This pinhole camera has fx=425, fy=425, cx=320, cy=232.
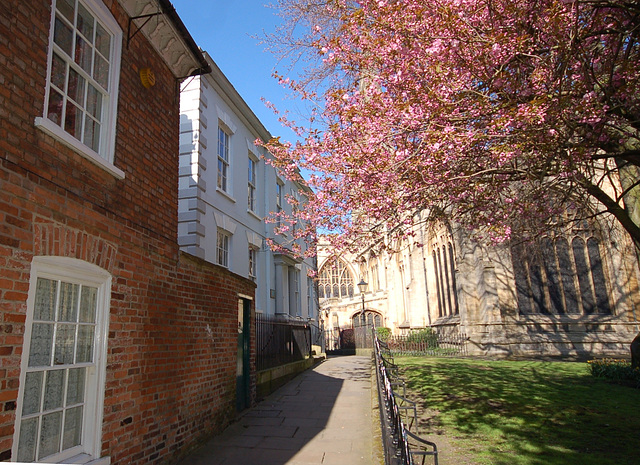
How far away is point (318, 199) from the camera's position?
1068 cm

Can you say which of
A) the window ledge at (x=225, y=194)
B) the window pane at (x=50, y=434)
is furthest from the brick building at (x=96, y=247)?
the window ledge at (x=225, y=194)

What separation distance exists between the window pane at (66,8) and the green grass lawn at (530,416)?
23.6 feet

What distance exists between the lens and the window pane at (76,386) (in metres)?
4.03

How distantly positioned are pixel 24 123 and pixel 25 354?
6.23 ft

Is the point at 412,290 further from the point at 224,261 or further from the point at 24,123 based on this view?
the point at 24,123

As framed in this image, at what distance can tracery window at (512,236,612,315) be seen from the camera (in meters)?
22.2

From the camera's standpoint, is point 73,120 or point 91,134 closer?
point 73,120

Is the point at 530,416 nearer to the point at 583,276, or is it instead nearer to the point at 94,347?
the point at 94,347

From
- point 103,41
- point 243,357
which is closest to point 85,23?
Result: point 103,41

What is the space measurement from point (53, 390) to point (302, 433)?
451 cm

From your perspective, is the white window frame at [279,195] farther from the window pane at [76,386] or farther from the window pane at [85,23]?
the window pane at [76,386]

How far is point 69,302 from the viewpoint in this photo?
13.3ft

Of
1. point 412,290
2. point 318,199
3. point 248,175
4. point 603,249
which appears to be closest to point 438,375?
point 318,199

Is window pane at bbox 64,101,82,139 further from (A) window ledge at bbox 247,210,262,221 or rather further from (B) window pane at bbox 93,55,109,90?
(A) window ledge at bbox 247,210,262,221
